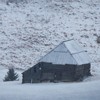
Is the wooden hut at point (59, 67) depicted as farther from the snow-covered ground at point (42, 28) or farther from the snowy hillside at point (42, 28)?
the snowy hillside at point (42, 28)

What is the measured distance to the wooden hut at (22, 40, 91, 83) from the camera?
2348 centimetres

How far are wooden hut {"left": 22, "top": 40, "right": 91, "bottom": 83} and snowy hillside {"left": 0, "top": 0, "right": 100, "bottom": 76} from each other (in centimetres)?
820

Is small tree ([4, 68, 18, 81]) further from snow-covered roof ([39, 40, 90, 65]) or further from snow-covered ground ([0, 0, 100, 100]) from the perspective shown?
snow-covered ground ([0, 0, 100, 100])

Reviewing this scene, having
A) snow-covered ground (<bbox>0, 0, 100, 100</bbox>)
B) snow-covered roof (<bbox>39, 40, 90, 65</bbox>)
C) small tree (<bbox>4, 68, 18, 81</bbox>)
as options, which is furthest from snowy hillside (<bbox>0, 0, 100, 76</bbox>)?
snow-covered roof (<bbox>39, 40, 90, 65</bbox>)

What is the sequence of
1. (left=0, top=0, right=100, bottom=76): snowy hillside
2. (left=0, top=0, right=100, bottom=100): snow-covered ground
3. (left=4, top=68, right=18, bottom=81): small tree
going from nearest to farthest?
(left=4, top=68, right=18, bottom=81): small tree
(left=0, top=0, right=100, bottom=100): snow-covered ground
(left=0, top=0, right=100, bottom=76): snowy hillside

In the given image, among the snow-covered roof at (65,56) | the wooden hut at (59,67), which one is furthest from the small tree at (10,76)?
the snow-covered roof at (65,56)

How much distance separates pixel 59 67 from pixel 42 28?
17.4 m

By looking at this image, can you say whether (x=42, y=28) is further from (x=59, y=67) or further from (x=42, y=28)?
(x=59, y=67)

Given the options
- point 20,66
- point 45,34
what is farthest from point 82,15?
point 20,66

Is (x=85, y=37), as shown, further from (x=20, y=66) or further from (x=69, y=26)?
(x=20, y=66)

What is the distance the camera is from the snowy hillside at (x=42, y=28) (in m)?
35.3

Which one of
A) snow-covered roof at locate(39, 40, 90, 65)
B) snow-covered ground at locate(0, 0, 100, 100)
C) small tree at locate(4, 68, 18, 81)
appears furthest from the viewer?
snow-covered ground at locate(0, 0, 100, 100)

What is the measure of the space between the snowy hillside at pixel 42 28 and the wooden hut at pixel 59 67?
820cm

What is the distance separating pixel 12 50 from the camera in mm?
36250
